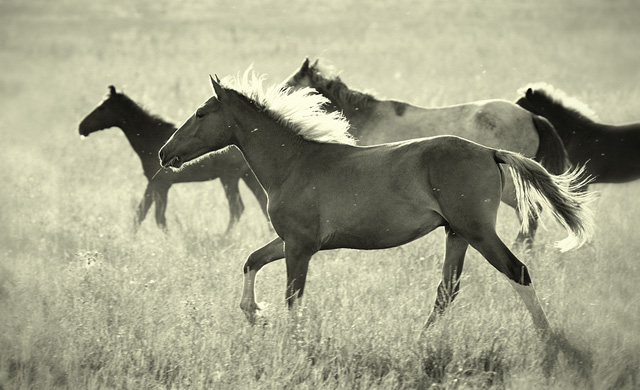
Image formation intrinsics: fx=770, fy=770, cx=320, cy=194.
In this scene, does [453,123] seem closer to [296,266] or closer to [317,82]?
[317,82]

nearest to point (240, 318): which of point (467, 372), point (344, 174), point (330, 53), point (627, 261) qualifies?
point (344, 174)

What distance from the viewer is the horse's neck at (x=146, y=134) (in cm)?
978

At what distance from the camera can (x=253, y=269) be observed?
19.9 ft

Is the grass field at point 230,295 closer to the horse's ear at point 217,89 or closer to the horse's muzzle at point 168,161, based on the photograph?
the horse's muzzle at point 168,161

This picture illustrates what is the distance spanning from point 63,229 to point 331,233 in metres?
4.65

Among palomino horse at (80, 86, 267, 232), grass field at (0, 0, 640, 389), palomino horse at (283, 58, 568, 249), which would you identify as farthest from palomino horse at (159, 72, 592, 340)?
palomino horse at (80, 86, 267, 232)

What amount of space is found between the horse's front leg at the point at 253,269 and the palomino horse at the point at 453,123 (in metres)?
2.93

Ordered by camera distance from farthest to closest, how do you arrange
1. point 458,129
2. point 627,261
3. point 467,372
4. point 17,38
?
point 17,38 < point 458,129 < point 627,261 < point 467,372

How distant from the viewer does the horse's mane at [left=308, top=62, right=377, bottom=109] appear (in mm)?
9562

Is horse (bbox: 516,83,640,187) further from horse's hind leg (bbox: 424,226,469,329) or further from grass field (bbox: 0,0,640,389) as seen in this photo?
horse's hind leg (bbox: 424,226,469,329)

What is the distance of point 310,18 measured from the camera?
102 ft

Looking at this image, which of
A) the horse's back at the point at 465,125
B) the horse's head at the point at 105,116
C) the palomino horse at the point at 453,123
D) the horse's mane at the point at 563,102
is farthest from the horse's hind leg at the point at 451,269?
the horse's head at the point at 105,116

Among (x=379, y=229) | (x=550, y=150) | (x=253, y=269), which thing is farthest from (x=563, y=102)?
(x=253, y=269)

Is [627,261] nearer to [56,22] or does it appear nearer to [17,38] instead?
[17,38]
